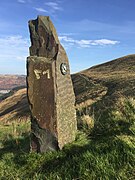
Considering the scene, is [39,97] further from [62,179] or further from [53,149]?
[62,179]

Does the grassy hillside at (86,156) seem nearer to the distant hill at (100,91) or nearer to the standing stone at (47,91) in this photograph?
the standing stone at (47,91)

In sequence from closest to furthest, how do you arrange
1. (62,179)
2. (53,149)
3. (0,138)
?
(62,179)
(53,149)
(0,138)

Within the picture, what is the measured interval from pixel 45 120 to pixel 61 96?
0.76m

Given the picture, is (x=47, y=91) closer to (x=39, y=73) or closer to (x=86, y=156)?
(x=39, y=73)

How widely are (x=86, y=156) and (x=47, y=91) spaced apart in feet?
7.36

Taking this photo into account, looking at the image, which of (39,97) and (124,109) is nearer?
(39,97)

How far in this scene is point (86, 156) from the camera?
497 cm

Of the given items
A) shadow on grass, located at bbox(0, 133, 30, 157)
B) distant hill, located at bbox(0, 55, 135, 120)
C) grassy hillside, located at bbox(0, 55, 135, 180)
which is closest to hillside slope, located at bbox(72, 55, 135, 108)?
distant hill, located at bbox(0, 55, 135, 120)

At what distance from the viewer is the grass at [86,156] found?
4461 millimetres

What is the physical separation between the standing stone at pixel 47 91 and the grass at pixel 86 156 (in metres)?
0.36

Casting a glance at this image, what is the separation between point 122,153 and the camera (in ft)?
15.5

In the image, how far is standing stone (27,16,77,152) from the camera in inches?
261

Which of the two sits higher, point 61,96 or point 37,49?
point 37,49

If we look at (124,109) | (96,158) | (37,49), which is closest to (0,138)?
(37,49)
